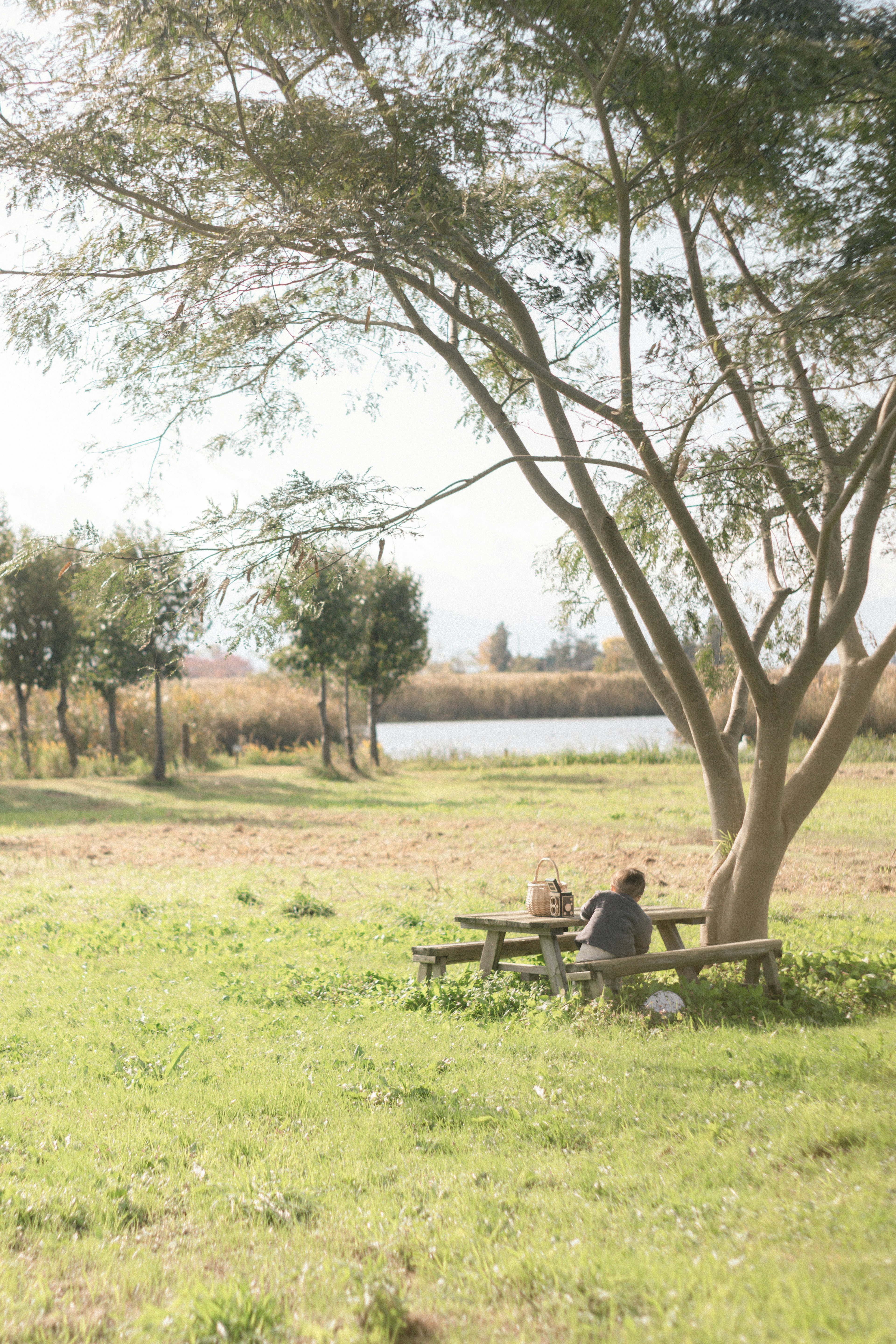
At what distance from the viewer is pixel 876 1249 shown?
116 inches

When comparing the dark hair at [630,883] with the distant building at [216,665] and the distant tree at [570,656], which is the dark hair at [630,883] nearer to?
the distant building at [216,665]

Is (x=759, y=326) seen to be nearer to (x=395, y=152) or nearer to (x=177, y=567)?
(x=395, y=152)

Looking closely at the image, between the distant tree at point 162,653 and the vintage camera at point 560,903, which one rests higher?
the distant tree at point 162,653

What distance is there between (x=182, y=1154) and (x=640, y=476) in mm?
5922

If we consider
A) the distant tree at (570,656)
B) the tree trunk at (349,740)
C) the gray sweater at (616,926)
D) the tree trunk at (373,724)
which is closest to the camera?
the gray sweater at (616,926)

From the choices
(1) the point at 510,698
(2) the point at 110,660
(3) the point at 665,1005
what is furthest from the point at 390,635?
(1) the point at 510,698

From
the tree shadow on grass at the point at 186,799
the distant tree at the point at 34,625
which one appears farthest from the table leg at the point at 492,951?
the distant tree at the point at 34,625

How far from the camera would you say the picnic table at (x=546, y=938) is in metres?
6.79

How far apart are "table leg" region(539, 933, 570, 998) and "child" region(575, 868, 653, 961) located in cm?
15

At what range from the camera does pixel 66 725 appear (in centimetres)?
2594

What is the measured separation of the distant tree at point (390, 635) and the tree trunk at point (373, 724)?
0.45 m

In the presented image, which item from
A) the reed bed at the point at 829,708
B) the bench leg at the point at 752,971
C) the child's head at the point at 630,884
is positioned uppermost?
the reed bed at the point at 829,708

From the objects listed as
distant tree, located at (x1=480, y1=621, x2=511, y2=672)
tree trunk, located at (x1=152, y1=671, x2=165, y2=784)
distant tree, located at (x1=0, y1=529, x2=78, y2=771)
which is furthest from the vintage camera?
distant tree, located at (x1=480, y1=621, x2=511, y2=672)

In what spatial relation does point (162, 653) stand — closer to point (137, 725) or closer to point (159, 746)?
point (159, 746)
